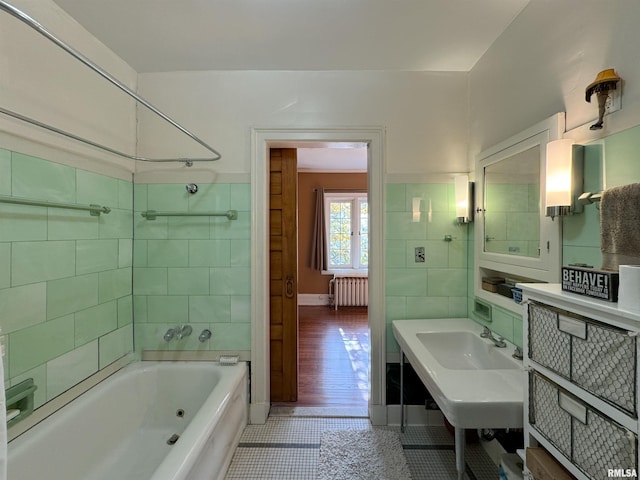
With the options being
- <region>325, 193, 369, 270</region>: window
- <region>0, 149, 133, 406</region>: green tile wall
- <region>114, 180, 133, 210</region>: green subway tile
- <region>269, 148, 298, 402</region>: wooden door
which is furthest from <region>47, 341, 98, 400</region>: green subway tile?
<region>325, 193, 369, 270</region>: window

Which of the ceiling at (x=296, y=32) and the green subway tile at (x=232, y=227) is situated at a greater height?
the ceiling at (x=296, y=32)

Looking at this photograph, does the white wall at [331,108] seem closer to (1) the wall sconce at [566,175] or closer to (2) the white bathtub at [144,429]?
(1) the wall sconce at [566,175]

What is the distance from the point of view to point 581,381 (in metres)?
0.79

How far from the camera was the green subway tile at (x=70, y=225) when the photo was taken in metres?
1.42

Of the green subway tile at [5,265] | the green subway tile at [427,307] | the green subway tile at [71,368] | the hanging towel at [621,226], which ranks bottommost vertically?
the green subway tile at [71,368]

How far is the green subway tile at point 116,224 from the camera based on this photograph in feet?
5.78

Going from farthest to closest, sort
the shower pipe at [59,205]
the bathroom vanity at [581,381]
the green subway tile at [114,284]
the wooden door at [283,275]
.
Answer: the wooden door at [283,275] → the green subway tile at [114,284] → the shower pipe at [59,205] → the bathroom vanity at [581,381]

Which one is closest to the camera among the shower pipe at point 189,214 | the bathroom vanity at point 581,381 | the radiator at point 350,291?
the bathroom vanity at point 581,381

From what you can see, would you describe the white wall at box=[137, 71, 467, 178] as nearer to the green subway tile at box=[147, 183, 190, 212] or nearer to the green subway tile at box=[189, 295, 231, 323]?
the green subway tile at box=[147, 183, 190, 212]

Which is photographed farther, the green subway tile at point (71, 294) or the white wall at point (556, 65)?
the green subway tile at point (71, 294)

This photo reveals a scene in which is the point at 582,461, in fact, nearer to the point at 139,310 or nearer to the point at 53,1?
the point at 139,310

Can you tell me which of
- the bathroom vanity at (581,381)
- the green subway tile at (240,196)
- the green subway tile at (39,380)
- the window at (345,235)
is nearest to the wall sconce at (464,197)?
the bathroom vanity at (581,381)

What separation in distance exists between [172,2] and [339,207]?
13.7 ft

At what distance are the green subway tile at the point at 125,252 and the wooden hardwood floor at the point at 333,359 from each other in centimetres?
168
